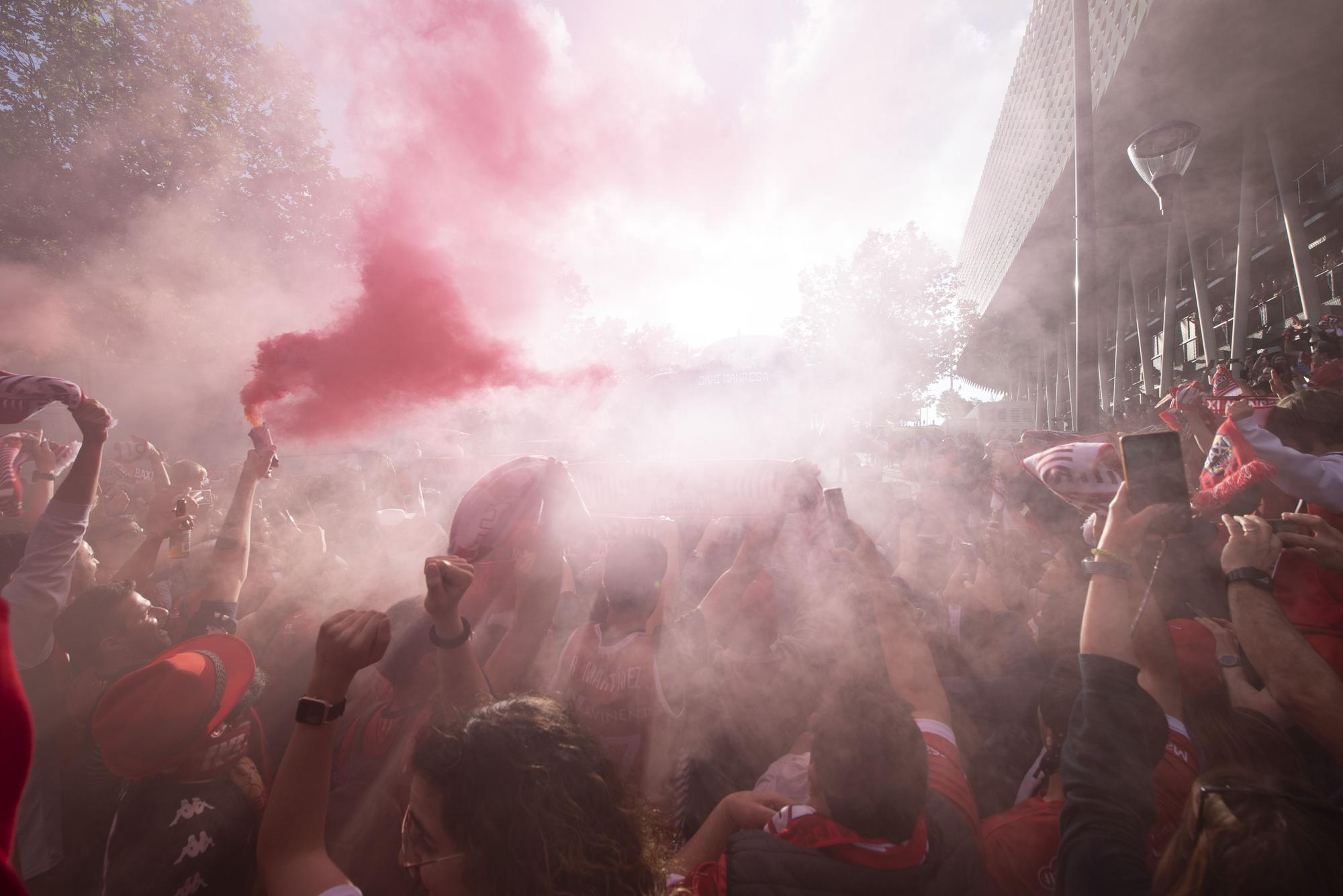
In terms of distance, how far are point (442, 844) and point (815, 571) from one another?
260 centimetres

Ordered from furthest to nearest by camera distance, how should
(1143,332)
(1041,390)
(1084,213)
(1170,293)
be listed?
(1041,390), (1143,332), (1170,293), (1084,213)

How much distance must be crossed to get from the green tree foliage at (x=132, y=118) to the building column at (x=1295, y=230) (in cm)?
1520

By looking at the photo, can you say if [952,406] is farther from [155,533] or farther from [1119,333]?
[155,533]

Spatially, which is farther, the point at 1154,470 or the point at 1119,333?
the point at 1119,333

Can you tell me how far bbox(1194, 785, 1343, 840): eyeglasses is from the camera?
3.64 ft

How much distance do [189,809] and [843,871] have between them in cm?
186

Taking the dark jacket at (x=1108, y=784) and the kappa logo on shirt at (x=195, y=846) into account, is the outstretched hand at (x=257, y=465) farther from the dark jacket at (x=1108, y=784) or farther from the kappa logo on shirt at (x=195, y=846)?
the dark jacket at (x=1108, y=784)

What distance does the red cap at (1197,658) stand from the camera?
1816 millimetres

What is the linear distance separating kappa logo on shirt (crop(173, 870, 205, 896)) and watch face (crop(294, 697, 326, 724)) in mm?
563

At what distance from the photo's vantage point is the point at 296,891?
122 cm

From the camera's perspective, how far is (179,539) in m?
2.93

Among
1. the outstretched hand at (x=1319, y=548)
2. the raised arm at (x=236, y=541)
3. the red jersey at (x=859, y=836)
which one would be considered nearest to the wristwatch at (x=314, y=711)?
the red jersey at (x=859, y=836)

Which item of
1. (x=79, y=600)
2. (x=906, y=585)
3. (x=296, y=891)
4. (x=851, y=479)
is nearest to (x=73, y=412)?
(x=79, y=600)

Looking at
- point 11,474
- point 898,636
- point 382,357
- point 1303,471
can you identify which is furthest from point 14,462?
point 1303,471
